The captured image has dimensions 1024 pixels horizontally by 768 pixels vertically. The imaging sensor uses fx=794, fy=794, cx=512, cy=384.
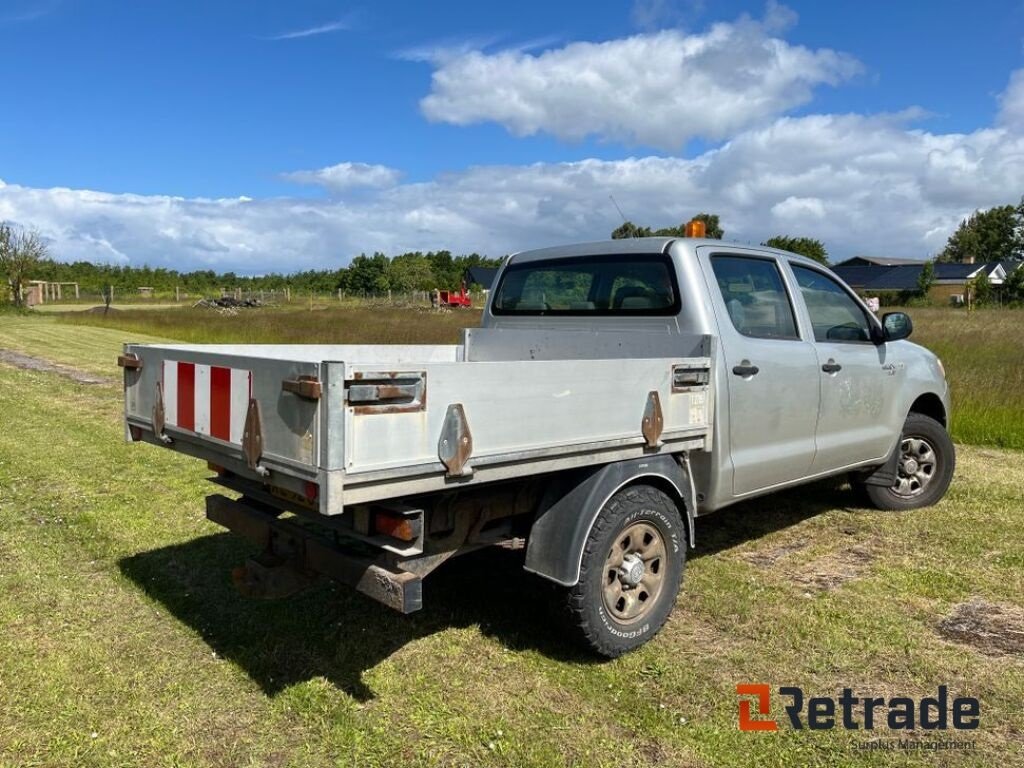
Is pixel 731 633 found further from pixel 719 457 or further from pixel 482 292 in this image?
pixel 482 292

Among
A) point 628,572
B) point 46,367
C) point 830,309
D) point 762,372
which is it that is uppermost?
point 830,309

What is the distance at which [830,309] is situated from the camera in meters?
5.21

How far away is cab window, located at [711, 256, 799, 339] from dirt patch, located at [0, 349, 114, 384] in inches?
463

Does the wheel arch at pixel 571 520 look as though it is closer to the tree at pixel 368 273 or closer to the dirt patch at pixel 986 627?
the dirt patch at pixel 986 627

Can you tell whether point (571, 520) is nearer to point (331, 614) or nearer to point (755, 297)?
point (331, 614)

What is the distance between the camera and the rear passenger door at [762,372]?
4.26 m

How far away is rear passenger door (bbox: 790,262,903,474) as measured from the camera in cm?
498

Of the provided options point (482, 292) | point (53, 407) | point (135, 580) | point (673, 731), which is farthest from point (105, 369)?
point (482, 292)

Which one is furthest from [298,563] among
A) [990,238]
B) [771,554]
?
[990,238]

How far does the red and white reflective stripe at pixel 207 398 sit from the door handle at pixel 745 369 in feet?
8.14

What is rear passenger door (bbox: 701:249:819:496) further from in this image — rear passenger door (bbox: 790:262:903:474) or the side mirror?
the side mirror

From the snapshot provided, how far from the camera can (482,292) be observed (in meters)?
68.0

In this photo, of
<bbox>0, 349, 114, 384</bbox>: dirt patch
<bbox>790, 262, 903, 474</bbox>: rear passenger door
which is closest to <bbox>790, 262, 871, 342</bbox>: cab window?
<bbox>790, 262, 903, 474</bbox>: rear passenger door

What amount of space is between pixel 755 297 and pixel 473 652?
2536 mm
